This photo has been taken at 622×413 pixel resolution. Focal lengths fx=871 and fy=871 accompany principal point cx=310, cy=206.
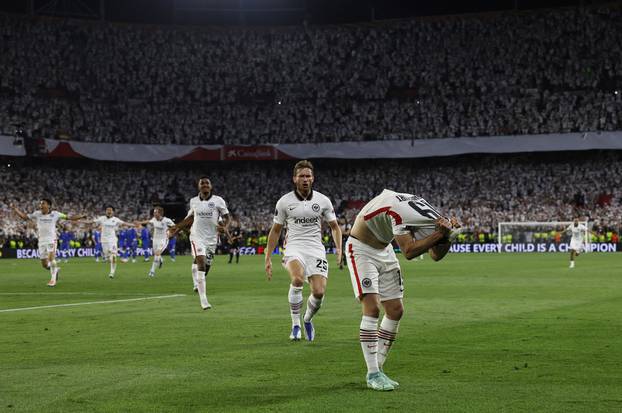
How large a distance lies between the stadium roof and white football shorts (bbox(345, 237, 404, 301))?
6970 cm

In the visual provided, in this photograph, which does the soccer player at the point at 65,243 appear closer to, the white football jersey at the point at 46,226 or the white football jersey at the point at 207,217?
the white football jersey at the point at 46,226

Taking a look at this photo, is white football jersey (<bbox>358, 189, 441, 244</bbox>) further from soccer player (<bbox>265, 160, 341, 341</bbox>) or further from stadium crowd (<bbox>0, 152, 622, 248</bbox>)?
stadium crowd (<bbox>0, 152, 622, 248</bbox>)

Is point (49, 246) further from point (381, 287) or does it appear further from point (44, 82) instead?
point (44, 82)

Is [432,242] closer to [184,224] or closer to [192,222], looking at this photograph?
[184,224]

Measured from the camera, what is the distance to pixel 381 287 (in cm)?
959

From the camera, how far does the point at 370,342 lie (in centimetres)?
924

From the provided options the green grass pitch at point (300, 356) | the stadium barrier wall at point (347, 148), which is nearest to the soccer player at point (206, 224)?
the green grass pitch at point (300, 356)

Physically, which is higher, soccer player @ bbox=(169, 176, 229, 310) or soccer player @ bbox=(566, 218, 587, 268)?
soccer player @ bbox=(169, 176, 229, 310)

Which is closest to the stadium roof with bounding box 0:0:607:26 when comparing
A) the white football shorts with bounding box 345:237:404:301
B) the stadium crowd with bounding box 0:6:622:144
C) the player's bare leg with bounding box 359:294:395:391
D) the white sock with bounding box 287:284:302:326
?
the stadium crowd with bounding box 0:6:622:144

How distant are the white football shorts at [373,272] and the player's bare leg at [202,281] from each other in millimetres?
10164

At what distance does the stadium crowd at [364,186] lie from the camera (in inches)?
2613

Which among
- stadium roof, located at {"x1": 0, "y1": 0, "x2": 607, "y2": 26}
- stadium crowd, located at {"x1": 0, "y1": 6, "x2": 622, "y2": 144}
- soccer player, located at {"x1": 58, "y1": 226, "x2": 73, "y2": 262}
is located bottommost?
soccer player, located at {"x1": 58, "y1": 226, "x2": 73, "y2": 262}

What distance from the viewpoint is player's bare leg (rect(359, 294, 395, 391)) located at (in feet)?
29.5

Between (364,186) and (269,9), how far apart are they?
20988mm
